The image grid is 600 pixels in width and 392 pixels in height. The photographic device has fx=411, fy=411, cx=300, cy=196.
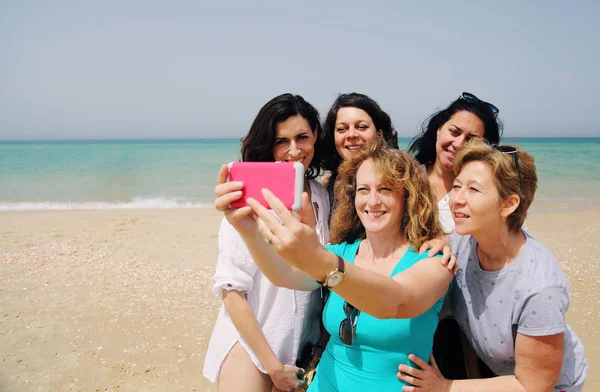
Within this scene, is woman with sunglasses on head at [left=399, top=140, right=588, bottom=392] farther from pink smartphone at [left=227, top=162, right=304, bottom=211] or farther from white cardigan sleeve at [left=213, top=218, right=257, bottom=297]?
white cardigan sleeve at [left=213, top=218, right=257, bottom=297]

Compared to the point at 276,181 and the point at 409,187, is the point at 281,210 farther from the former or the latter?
the point at 409,187

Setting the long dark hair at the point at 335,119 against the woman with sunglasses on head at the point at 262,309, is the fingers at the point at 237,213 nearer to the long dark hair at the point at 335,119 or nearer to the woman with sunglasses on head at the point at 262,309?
the woman with sunglasses on head at the point at 262,309

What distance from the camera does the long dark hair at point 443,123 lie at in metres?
3.62

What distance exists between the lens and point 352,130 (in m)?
3.74

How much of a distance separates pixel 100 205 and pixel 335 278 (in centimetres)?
1849

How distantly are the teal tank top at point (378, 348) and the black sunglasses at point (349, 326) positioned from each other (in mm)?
24

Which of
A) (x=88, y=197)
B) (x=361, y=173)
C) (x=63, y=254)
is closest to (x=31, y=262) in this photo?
(x=63, y=254)

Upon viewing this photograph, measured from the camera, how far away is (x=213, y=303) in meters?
7.34

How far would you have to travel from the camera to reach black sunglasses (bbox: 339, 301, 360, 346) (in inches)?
94.9

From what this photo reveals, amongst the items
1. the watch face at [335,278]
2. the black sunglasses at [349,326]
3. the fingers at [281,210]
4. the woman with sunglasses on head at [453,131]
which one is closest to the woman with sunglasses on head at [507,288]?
the black sunglasses at [349,326]

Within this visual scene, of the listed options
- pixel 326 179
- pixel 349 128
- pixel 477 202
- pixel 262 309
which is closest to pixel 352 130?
pixel 349 128

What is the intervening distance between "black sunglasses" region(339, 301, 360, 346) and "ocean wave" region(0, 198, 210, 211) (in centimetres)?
1560

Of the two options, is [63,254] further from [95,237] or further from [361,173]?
[361,173]

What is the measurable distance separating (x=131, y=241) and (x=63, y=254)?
1.64m
